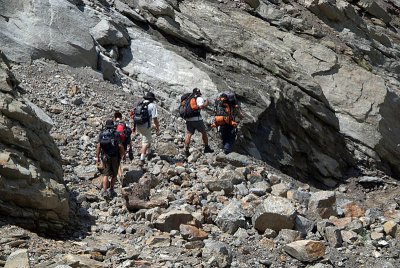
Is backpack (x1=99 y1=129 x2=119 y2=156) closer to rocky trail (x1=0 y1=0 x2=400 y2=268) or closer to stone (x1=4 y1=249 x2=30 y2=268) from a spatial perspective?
rocky trail (x1=0 y1=0 x2=400 y2=268)

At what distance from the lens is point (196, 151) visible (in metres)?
15.2

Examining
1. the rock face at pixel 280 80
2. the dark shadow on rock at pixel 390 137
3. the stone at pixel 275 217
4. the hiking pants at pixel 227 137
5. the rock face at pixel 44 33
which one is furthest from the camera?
the dark shadow on rock at pixel 390 137

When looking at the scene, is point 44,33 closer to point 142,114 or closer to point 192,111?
point 142,114

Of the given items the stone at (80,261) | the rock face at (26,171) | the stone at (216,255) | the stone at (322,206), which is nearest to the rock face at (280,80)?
the stone at (322,206)

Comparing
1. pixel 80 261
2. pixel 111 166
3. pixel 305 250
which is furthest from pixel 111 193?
pixel 305 250

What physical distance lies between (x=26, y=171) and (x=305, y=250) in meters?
4.99

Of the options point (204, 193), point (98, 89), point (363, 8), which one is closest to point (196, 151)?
A: point (204, 193)

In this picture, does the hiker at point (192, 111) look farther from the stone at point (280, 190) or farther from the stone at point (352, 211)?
the stone at point (352, 211)

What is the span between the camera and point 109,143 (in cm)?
1187

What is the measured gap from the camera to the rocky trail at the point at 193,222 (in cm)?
931

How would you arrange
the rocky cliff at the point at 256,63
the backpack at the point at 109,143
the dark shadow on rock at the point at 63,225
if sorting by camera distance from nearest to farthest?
the dark shadow on rock at the point at 63,225 → the backpack at the point at 109,143 → the rocky cliff at the point at 256,63

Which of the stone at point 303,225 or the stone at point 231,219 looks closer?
the stone at point 231,219

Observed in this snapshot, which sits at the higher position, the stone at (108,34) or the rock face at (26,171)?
the rock face at (26,171)

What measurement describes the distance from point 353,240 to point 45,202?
18.9 feet
